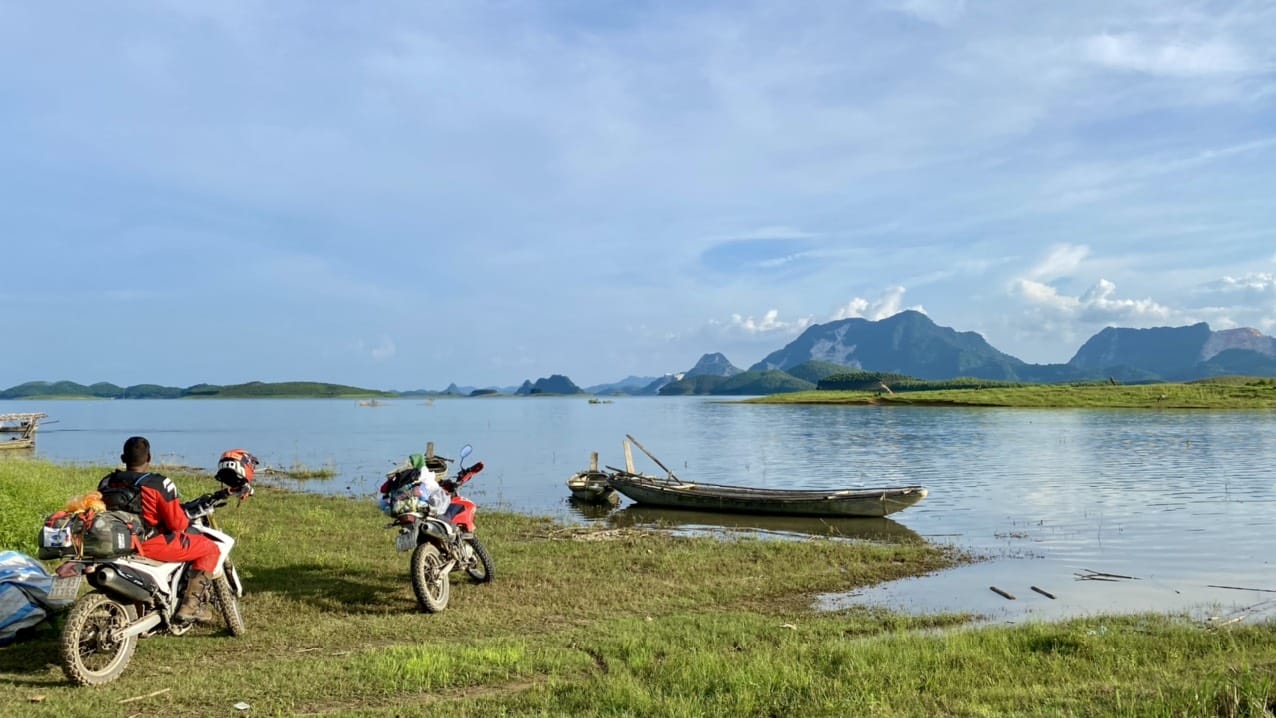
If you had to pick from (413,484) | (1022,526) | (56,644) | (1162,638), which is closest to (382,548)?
(413,484)

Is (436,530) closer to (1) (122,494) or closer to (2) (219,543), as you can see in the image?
(2) (219,543)

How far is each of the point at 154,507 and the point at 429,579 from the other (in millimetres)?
3782

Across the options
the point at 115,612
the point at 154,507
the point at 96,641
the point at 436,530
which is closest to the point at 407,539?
the point at 436,530

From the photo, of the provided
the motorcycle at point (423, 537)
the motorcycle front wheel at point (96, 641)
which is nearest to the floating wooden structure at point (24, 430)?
the motorcycle at point (423, 537)

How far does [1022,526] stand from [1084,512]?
418cm

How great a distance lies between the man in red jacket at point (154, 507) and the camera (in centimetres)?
814

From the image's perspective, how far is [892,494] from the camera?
25.1 metres

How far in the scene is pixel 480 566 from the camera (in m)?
12.5

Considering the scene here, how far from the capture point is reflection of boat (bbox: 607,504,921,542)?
22.6 metres

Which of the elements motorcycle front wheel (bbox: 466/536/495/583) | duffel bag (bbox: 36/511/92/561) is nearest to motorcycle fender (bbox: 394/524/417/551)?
motorcycle front wheel (bbox: 466/536/495/583)

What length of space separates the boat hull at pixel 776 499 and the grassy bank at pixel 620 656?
1124cm

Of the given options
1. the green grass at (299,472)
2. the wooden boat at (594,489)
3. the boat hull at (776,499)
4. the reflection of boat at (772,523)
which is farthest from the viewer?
the green grass at (299,472)

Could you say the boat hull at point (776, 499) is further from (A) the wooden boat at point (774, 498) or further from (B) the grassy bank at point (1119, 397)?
(B) the grassy bank at point (1119, 397)

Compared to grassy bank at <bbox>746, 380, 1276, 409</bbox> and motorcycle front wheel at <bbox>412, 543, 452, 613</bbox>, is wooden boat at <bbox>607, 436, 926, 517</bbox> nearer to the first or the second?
motorcycle front wheel at <bbox>412, 543, 452, 613</bbox>
